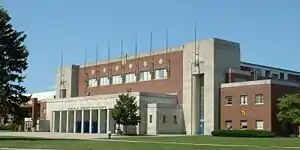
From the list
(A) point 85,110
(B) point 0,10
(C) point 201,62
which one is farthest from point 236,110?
(B) point 0,10

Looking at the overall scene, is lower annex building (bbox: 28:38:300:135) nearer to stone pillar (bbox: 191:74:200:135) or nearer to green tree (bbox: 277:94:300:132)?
stone pillar (bbox: 191:74:200:135)

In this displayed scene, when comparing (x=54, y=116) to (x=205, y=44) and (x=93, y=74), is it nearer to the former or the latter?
(x=93, y=74)

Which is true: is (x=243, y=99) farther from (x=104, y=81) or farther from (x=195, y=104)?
(x=104, y=81)

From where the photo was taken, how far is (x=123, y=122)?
7731cm

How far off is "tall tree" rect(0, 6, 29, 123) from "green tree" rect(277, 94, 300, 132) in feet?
117

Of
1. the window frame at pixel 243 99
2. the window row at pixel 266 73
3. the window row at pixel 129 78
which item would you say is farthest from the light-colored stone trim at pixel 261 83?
the window row at pixel 266 73

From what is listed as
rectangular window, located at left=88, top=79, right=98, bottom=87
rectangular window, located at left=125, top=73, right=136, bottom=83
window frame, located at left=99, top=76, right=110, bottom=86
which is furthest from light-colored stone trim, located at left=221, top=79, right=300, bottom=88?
rectangular window, located at left=88, top=79, right=98, bottom=87

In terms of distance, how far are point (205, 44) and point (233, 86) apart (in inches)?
373

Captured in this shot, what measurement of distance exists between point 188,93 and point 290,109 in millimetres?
21259

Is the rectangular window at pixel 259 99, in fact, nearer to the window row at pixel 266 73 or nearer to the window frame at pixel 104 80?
the window row at pixel 266 73

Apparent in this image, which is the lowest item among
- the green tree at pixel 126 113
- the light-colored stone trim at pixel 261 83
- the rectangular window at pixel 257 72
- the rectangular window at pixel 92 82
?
the green tree at pixel 126 113

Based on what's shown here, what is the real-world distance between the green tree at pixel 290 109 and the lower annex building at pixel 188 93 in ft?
7.27

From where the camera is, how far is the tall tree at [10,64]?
56344 mm

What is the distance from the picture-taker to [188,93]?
87938 mm
